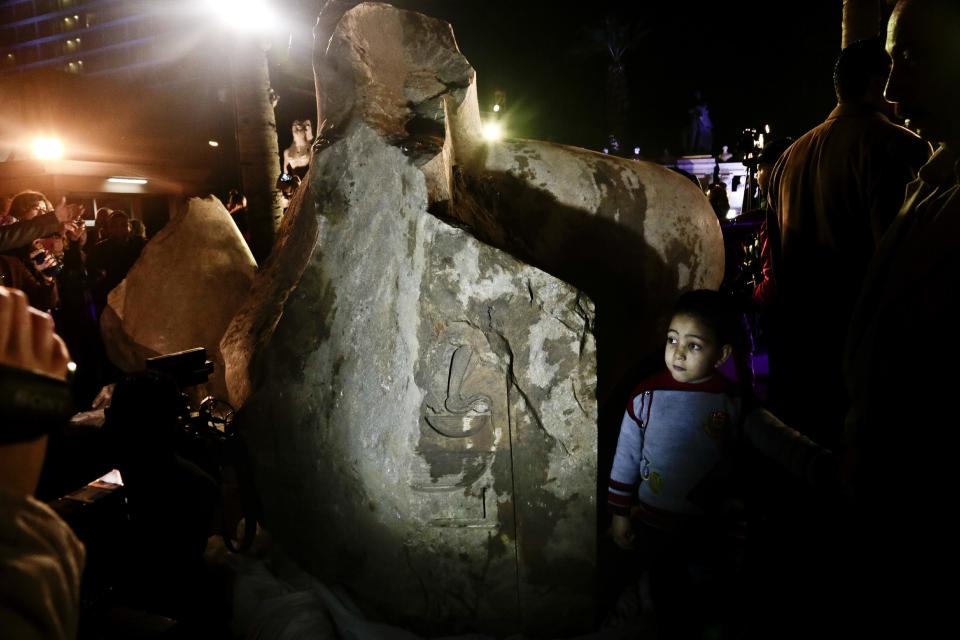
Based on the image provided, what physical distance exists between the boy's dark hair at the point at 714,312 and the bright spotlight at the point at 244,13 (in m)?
4.60

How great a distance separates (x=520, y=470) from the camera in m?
1.96

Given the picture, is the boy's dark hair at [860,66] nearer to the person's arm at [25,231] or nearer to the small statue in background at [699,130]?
the person's arm at [25,231]

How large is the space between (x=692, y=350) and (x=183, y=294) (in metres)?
3.12

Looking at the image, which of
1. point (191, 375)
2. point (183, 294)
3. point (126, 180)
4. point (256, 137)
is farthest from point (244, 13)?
point (126, 180)

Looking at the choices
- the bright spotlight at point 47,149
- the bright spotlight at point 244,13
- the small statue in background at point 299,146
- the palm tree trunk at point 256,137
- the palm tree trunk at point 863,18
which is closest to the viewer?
the bright spotlight at point 244,13

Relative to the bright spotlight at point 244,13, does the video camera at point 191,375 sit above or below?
below

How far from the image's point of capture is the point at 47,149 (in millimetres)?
13031

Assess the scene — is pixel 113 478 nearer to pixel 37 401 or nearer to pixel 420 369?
pixel 420 369

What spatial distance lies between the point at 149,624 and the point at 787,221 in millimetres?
3302

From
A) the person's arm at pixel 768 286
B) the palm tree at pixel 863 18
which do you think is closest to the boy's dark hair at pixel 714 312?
the person's arm at pixel 768 286

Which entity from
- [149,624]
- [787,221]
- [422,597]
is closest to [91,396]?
[149,624]

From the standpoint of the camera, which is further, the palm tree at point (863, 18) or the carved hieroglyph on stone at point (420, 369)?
the palm tree at point (863, 18)

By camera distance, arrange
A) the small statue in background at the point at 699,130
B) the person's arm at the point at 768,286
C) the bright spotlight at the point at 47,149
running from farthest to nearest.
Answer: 1. the small statue in background at the point at 699,130
2. the bright spotlight at the point at 47,149
3. the person's arm at the point at 768,286

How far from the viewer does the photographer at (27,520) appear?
2.49 feet
